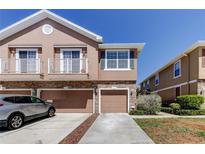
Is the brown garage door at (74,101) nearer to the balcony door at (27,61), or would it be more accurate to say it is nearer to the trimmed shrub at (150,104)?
the balcony door at (27,61)

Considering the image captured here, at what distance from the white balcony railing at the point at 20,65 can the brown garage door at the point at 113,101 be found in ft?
20.1

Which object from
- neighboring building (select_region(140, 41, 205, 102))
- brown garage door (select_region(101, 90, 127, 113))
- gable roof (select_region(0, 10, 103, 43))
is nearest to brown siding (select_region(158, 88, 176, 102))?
neighboring building (select_region(140, 41, 205, 102))

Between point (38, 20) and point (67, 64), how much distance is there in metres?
4.76

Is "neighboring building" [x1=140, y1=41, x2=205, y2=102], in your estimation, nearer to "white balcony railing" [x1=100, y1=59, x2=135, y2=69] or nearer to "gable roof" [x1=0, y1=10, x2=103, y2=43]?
"white balcony railing" [x1=100, y1=59, x2=135, y2=69]

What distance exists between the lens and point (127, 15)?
1221 cm

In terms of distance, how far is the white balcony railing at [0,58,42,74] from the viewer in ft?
47.5

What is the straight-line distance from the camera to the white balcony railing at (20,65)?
570 inches

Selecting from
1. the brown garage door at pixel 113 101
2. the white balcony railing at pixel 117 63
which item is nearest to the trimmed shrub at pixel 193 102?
the brown garage door at pixel 113 101

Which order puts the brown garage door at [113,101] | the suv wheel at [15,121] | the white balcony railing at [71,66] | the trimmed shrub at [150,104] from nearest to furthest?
the suv wheel at [15,121] < the trimmed shrub at [150,104] < the white balcony railing at [71,66] < the brown garage door at [113,101]

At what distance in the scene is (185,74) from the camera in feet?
55.2

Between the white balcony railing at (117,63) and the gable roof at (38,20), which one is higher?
the gable roof at (38,20)

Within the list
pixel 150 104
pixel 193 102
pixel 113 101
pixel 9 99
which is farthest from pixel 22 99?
pixel 193 102

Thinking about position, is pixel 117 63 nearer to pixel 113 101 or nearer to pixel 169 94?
pixel 113 101

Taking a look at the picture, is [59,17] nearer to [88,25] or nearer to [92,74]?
[88,25]
